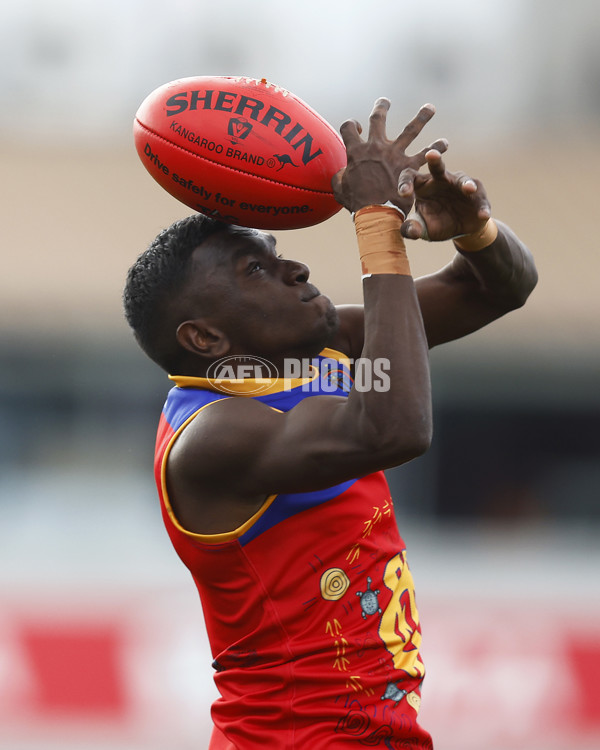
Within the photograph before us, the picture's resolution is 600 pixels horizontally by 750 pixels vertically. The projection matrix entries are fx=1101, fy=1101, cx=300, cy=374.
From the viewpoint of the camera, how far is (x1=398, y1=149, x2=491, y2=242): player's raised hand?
8.89ft

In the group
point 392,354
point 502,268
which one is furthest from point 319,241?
point 392,354

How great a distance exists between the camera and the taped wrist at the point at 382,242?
108 inches

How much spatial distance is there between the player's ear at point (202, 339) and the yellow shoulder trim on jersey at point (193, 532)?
6.3 inches

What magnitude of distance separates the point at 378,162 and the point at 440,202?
0.75 feet

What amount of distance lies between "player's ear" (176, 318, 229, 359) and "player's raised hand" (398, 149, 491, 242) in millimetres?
621

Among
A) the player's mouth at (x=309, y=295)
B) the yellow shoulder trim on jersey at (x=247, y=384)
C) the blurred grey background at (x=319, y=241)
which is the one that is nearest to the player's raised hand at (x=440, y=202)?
the player's mouth at (x=309, y=295)

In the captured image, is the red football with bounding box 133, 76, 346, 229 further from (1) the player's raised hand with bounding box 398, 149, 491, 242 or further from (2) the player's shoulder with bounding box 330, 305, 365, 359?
(2) the player's shoulder with bounding box 330, 305, 365, 359

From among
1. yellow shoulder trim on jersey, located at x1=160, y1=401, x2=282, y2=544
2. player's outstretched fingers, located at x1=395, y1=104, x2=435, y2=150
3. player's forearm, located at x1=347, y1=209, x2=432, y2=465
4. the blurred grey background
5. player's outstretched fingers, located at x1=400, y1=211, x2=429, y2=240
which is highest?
the blurred grey background

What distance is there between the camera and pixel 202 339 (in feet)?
9.96

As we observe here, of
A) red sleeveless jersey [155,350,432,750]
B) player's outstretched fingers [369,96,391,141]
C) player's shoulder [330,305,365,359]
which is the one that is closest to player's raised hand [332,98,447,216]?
player's outstretched fingers [369,96,391,141]

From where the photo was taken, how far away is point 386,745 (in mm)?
2922

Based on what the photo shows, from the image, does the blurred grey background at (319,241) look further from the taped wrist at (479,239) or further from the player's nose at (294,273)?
the player's nose at (294,273)

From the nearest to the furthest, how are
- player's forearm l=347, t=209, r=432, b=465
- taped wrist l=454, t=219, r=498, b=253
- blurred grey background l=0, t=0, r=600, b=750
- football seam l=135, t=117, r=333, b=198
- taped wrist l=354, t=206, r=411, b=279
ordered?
player's forearm l=347, t=209, r=432, b=465 → taped wrist l=354, t=206, r=411, b=279 → football seam l=135, t=117, r=333, b=198 → taped wrist l=454, t=219, r=498, b=253 → blurred grey background l=0, t=0, r=600, b=750

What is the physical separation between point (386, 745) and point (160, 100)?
188 centimetres
